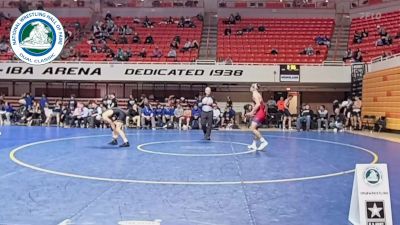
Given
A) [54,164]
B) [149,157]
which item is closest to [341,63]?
[149,157]

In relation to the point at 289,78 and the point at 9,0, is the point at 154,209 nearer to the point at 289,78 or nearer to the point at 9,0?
the point at 289,78

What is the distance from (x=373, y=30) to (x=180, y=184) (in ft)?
84.5

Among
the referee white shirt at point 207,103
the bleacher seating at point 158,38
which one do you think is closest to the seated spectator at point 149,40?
the bleacher seating at point 158,38

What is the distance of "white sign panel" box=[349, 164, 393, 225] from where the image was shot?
4.36 meters

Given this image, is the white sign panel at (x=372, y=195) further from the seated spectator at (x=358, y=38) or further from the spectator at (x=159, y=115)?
the seated spectator at (x=358, y=38)

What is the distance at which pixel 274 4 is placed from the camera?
3416 cm

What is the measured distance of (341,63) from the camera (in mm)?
25031

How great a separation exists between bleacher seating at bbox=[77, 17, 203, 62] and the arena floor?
52.4 feet

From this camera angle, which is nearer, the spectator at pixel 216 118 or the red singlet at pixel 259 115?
the red singlet at pixel 259 115

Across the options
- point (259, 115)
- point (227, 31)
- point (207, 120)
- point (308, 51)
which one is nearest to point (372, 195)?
point (259, 115)

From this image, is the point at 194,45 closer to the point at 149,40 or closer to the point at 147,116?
the point at 149,40

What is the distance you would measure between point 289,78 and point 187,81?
569 centimetres

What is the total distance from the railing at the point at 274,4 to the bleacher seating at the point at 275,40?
5.50ft

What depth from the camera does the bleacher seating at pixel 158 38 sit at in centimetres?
2759
